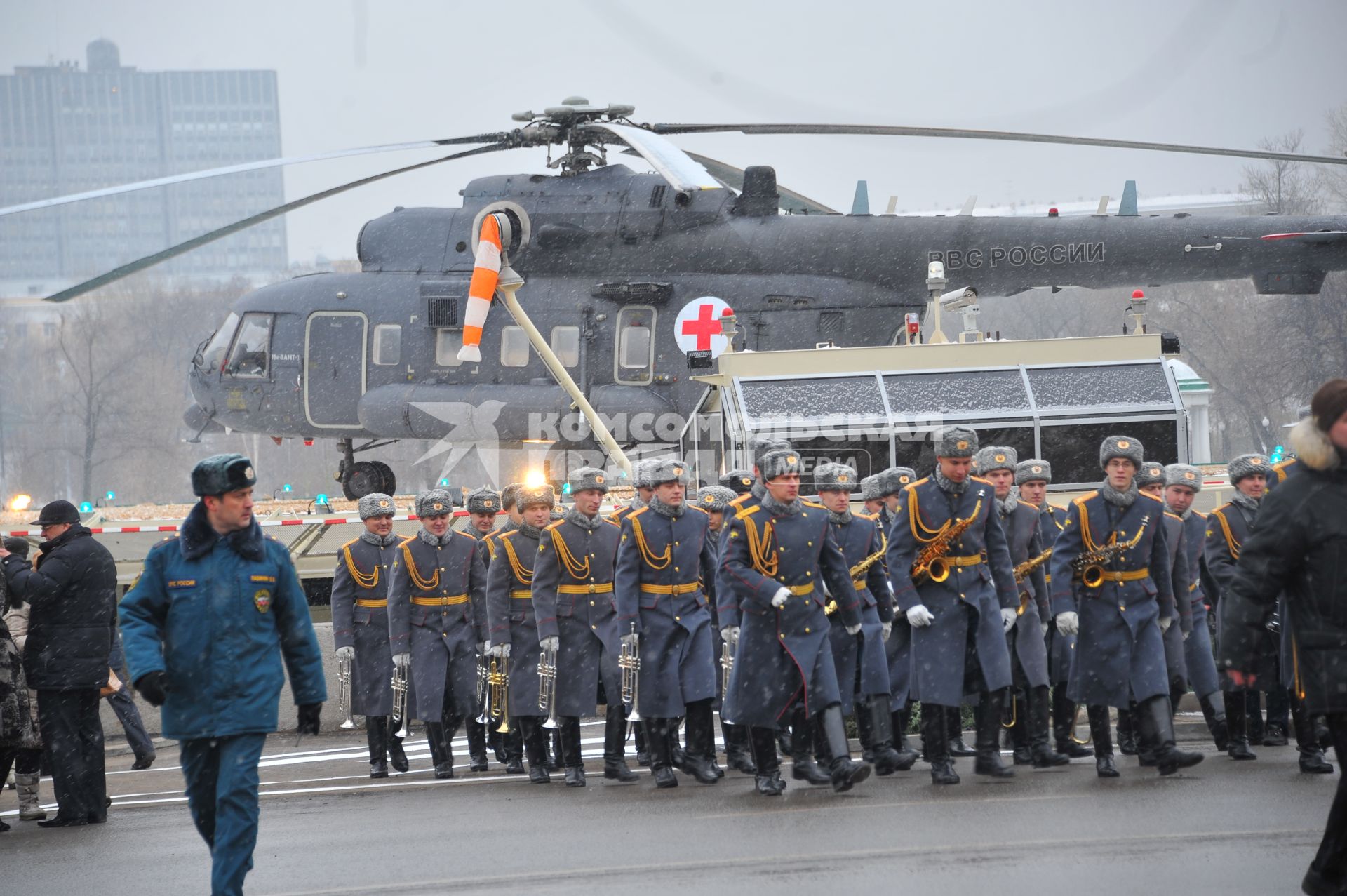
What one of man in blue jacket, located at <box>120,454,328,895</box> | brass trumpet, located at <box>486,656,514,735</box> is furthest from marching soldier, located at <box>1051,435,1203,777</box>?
man in blue jacket, located at <box>120,454,328,895</box>

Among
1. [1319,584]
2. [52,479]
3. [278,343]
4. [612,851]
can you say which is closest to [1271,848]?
[1319,584]

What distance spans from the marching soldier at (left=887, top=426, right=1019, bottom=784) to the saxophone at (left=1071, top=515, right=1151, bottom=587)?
15.8 inches

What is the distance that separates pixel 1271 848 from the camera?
7145 millimetres

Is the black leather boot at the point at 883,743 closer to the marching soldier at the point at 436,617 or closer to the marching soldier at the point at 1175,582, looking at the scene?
the marching soldier at the point at 1175,582

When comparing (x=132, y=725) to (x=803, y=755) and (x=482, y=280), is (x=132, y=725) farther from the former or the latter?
(x=482, y=280)

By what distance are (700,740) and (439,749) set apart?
6.58ft

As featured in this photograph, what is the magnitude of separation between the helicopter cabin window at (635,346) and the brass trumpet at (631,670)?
328 inches

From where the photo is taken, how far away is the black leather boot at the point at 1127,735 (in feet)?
34.0

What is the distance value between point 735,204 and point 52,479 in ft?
198

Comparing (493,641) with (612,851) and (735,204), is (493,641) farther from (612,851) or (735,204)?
(735,204)

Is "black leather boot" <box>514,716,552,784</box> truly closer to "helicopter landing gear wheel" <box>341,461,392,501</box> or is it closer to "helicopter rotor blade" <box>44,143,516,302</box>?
"helicopter rotor blade" <box>44,143,516,302</box>

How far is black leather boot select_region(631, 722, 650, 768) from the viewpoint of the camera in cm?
1105

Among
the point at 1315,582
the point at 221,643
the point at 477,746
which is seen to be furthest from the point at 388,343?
the point at 1315,582

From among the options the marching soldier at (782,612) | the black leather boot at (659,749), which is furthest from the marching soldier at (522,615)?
the marching soldier at (782,612)
